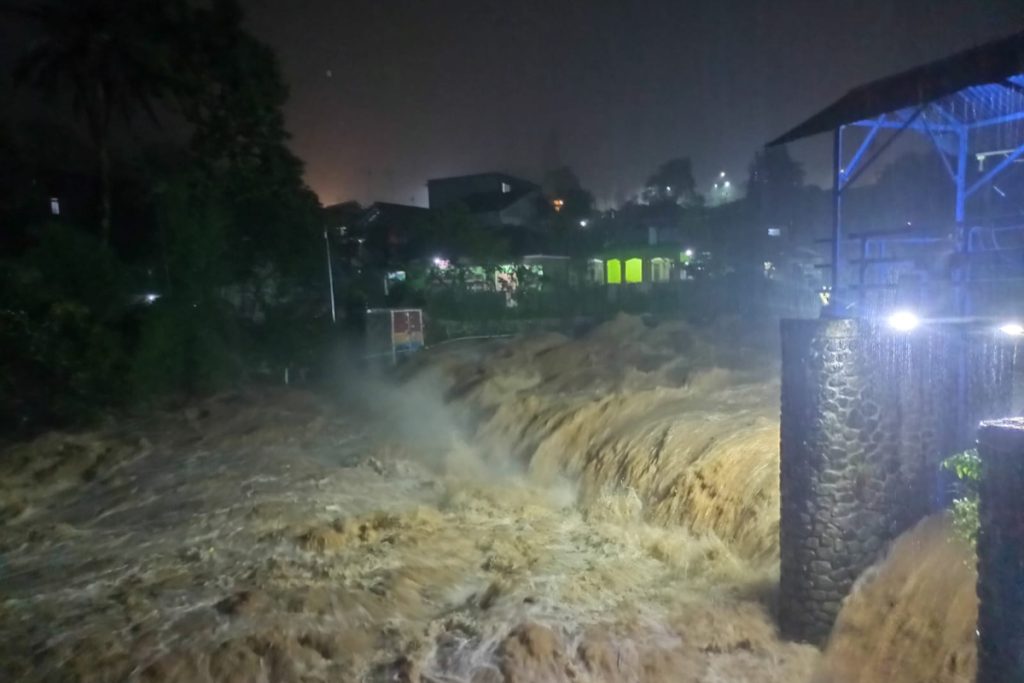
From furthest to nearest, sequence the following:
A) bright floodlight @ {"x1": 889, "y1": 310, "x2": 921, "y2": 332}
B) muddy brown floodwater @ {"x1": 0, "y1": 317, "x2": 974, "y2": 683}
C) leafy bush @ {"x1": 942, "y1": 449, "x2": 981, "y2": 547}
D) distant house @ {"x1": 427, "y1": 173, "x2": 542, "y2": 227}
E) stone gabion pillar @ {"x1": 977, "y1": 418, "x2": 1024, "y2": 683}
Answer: distant house @ {"x1": 427, "y1": 173, "x2": 542, "y2": 227} → muddy brown floodwater @ {"x1": 0, "y1": 317, "x2": 974, "y2": 683} → bright floodlight @ {"x1": 889, "y1": 310, "x2": 921, "y2": 332} → leafy bush @ {"x1": 942, "y1": 449, "x2": 981, "y2": 547} → stone gabion pillar @ {"x1": 977, "y1": 418, "x2": 1024, "y2": 683}

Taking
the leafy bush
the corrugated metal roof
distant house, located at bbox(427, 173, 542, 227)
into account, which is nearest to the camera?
the leafy bush

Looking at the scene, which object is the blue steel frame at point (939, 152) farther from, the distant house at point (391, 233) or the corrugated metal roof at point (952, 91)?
the distant house at point (391, 233)

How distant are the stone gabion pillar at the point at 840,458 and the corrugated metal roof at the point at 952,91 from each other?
2.54m

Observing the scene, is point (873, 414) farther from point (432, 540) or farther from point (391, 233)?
point (391, 233)

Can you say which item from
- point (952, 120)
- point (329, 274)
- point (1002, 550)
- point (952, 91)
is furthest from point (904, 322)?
point (329, 274)

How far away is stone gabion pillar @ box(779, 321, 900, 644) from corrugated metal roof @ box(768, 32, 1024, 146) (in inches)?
100

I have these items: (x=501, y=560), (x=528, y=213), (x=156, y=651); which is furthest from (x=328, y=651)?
(x=528, y=213)

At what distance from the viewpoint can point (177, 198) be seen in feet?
76.8

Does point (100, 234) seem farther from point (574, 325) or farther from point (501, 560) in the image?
point (501, 560)

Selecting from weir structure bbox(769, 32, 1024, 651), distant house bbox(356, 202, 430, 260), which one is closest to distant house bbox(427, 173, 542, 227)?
distant house bbox(356, 202, 430, 260)

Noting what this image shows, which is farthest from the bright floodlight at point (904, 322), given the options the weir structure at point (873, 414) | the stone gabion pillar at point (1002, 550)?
the stone gabion pillar at point (1002, 550)

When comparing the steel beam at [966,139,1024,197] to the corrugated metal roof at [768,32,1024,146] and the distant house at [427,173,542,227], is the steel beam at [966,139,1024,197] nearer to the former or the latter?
the corrugated metal roof at [768,32,1024,146]

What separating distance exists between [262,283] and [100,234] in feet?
17.1

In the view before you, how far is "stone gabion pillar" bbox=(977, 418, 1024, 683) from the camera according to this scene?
Result: 5598 mm
